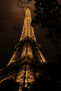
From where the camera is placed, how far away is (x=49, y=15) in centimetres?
786

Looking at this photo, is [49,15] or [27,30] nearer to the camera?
[49,15]

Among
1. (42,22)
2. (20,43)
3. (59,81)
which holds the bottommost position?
(59,81)

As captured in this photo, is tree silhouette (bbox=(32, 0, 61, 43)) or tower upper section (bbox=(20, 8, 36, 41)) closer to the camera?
tree silhouette (bbox=(32, 0, 61, 43))

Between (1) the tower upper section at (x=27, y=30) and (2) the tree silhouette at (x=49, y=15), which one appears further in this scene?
(1) the tower upper section at (x=27, y=30)

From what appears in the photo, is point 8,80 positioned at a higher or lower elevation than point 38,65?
lower

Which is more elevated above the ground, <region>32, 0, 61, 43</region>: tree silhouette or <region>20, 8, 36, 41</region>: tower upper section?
<region>20, 8, 36, 41</region>: tower upper section

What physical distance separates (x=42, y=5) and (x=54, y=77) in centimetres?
396

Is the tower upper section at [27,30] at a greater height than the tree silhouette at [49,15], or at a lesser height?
greater

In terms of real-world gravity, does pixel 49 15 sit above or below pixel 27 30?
below

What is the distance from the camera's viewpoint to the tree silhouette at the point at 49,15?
7387 mm

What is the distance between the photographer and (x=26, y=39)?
40.1 m

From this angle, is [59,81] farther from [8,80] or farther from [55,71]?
[8,80]

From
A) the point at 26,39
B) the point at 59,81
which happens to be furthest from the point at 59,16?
the point at 26,39

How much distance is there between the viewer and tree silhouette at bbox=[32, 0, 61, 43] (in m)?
7.39
